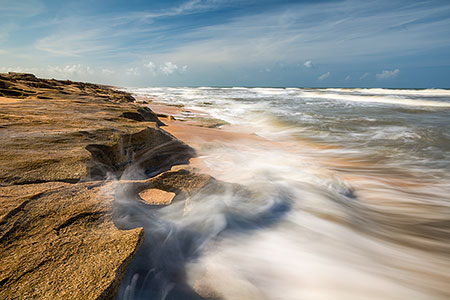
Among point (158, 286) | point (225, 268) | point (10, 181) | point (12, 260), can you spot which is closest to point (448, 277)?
point (225, 268)

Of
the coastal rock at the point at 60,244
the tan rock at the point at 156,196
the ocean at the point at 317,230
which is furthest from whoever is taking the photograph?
the tan rock at the point at 156,196

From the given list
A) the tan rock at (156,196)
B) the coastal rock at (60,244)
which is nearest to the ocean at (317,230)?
the tan rock at (156,196)

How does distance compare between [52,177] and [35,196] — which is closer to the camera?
[35,196]

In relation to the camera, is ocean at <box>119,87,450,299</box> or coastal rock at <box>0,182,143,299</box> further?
ocean at <box>119,87,450,299</box>

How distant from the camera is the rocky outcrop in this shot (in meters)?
0.93

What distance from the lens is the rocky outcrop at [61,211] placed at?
0.93m

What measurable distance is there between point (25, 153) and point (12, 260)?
1.17 meters

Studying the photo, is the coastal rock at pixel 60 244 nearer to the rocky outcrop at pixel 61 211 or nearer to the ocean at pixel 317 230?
the rocky outcrop at pixel 61 211

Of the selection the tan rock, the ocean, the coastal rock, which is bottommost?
the ocean

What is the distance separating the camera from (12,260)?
0.98 meters

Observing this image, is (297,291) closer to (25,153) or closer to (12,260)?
(12,260)

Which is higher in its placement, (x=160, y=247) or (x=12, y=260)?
(x=12, y=260)

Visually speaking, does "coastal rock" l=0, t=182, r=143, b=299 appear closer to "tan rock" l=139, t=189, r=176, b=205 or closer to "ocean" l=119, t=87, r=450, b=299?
"ocean" l=119, t=87, r=450, b=299

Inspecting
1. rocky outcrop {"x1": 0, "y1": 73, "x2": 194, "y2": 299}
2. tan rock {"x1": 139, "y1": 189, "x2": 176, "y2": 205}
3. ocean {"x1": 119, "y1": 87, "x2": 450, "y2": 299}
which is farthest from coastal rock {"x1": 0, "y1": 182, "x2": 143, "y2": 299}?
tan rock {"x1": 139, "y1": 189, "x2": 176, "y2": 205}
